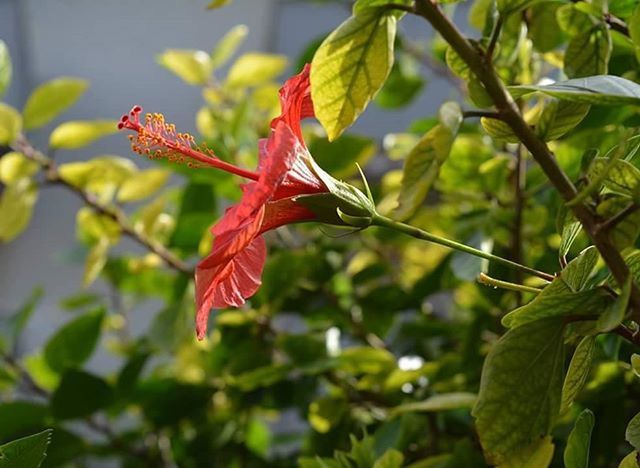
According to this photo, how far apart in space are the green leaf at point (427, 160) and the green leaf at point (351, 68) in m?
0.04

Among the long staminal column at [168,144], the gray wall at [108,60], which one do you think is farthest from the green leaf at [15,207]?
the gray wall at [108,60]

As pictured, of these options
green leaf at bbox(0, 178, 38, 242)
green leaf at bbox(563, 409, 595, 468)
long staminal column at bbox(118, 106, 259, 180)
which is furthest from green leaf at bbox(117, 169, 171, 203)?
green leaf at bbox(563, 409, 595, 468)

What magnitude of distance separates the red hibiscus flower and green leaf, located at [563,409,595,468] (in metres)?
0.15

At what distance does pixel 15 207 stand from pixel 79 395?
0.67 ft

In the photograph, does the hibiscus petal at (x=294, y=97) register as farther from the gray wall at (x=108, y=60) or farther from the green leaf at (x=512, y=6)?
the gray wall at (x=108, y=60)

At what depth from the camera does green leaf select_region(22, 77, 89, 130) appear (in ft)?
3.15

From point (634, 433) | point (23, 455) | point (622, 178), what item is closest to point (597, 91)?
point (622, 178)

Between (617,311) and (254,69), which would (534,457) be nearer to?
(617,311)

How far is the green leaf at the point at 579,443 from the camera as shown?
0.43 meters

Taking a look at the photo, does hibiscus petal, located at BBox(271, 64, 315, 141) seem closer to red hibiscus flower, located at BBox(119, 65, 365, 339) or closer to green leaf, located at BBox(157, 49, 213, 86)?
red hibiscus flower, located at BBox(119, 65, 365, 339)

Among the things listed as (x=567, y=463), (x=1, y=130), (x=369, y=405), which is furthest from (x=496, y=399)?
(x=1, y=130)

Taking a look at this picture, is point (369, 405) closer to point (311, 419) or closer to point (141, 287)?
point (311, 419)

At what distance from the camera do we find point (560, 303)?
0.39 meters

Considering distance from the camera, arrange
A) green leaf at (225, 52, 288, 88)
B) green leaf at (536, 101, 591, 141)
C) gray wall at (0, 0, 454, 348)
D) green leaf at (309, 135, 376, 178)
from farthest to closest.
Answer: gray wall at (0, 0, 454, 348) → green leaf at (225, 52, 288, 88) → green leaf at (309, 135, 376, 178) → green leaf at (536, 101, 591, 141)
